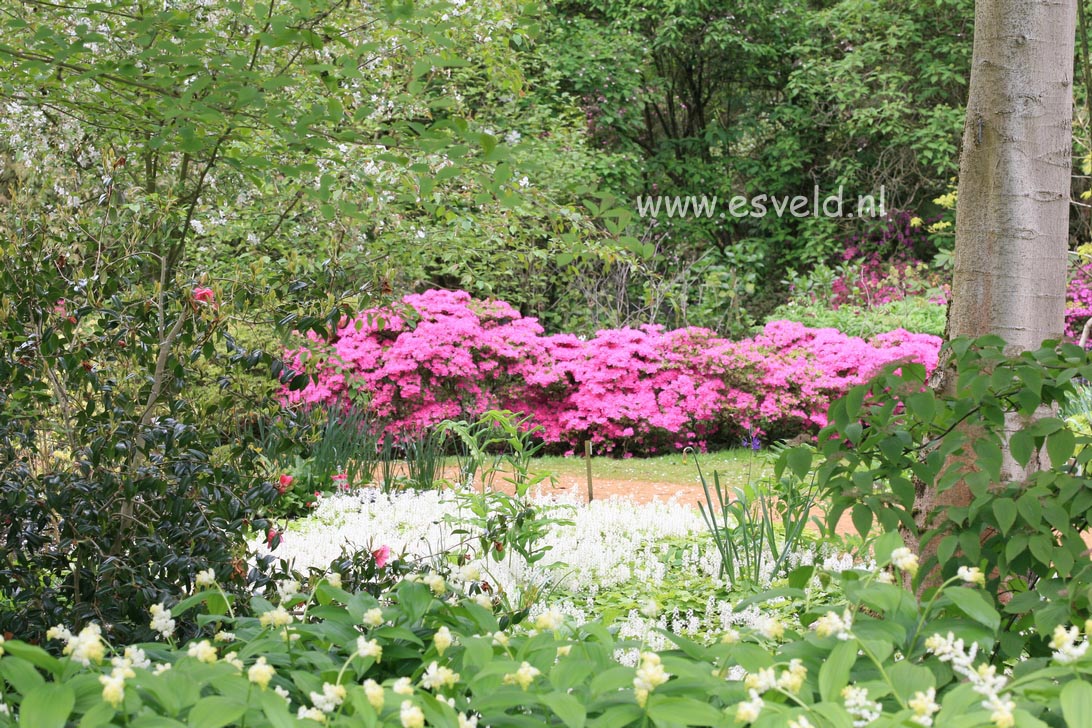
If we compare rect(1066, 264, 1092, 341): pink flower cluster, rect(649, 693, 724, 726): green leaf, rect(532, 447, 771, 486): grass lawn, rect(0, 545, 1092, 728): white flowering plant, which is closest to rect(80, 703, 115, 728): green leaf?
rect(0, 545, 1092, 728): white flowering plant

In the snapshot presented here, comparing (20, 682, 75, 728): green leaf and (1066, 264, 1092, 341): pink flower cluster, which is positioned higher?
(1066, 264, 1092, 341): pink flower cluster

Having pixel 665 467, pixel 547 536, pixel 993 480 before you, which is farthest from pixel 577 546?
pixel 665 467

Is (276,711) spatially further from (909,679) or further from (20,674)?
(909,679)

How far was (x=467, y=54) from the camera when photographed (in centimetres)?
691

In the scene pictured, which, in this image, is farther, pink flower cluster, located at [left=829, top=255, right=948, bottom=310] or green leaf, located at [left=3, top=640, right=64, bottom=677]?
pink flower cluster, located at [left=829, top=255, right=948, bottom=310]

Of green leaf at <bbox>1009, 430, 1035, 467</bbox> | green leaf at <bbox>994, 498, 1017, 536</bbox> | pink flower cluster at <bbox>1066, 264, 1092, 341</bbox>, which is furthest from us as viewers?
pink flower cluster at <bbox>1066, 264, 1092, 341</bbox>

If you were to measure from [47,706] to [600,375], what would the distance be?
7605 mm

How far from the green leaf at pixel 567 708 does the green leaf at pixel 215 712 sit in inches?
13.3

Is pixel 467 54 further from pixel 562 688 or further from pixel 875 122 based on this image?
pixel 875 122

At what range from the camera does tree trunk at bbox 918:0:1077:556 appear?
261cm

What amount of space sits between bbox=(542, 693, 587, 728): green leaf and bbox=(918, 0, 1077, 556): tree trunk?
5.95 ft

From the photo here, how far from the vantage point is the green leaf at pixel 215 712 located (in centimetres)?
105

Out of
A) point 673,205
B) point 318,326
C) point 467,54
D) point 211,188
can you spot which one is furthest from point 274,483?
point 673,205

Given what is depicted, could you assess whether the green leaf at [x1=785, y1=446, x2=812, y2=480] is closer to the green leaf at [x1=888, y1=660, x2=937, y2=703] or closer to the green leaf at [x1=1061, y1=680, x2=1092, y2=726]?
the green leaf at [x1=888, y1=660, x2=937, y2=703]
